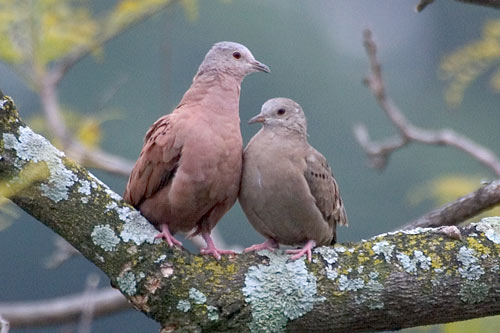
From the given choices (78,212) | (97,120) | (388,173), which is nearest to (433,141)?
(97,120)

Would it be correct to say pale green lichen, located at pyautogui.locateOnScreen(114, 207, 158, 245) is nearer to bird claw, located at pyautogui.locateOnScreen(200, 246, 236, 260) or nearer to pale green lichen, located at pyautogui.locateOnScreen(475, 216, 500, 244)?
bird claw, located at pyautogui.locateOnScreen(200, 246, 236, 260)

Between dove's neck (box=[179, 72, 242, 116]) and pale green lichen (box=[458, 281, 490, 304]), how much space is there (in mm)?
1430

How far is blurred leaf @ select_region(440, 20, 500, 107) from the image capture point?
5.63 meters

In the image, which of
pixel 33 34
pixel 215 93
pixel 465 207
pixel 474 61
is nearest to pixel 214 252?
pixel 215 93

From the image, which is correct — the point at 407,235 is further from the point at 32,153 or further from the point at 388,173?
the point at 388,173

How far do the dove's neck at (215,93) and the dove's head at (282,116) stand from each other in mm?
199

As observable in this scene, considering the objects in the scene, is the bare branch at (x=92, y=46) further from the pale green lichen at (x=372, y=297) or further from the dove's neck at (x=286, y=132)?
the pale green lichen at (x=372, y=297)

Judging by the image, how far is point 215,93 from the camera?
4.16 m

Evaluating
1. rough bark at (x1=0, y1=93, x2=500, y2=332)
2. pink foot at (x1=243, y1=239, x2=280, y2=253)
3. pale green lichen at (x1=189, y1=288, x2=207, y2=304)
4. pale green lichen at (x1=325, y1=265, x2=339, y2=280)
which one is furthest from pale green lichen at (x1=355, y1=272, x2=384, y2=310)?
pale green lichen at (x1=189, y1=288, x2=207, y2=304)

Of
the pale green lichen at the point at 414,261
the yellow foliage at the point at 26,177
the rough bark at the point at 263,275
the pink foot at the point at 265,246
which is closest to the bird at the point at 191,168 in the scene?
the pink foot at the point at 265,246

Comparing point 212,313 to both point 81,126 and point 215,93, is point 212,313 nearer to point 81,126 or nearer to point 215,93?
point 215,93

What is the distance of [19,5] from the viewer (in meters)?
5.25

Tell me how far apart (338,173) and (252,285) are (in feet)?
23.7

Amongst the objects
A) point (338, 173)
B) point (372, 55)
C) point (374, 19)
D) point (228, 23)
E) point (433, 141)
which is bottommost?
point (433, 141)
